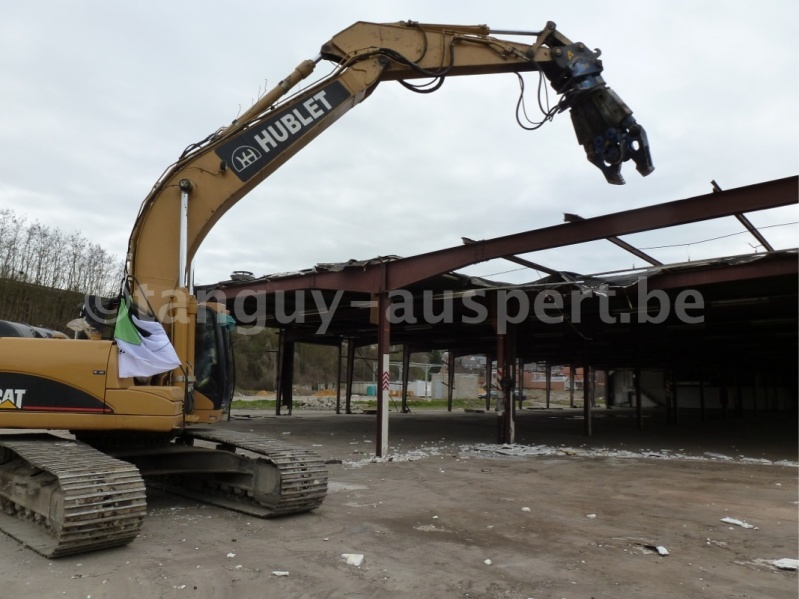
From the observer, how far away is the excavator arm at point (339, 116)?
726 centimetres

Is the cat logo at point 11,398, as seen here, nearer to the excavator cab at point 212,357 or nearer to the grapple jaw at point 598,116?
the excavator cab at point 212,357

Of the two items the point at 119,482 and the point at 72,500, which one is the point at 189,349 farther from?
the point at 72,500

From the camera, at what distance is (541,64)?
8648 millimetres

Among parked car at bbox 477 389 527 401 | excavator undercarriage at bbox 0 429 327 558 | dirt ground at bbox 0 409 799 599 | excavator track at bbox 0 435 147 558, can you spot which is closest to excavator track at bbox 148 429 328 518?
excavator undercarriage at bbox 0 429 327 558

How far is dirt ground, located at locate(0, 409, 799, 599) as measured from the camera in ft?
16.5

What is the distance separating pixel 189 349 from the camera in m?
7.18

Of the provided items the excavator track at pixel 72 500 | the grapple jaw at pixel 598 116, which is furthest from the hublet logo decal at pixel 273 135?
the excavator track at pixel 72 500

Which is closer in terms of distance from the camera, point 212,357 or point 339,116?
point 212,357

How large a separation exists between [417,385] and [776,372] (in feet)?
98.6

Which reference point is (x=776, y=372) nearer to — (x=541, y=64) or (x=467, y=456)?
(x=467, y=456)

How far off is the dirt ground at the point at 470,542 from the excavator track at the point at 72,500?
0.57 ft

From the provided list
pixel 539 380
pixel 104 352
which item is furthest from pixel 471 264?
pixel 539 380

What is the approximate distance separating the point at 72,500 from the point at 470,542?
3865 millimetres

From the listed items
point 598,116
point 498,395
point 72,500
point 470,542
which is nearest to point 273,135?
point 598,116
